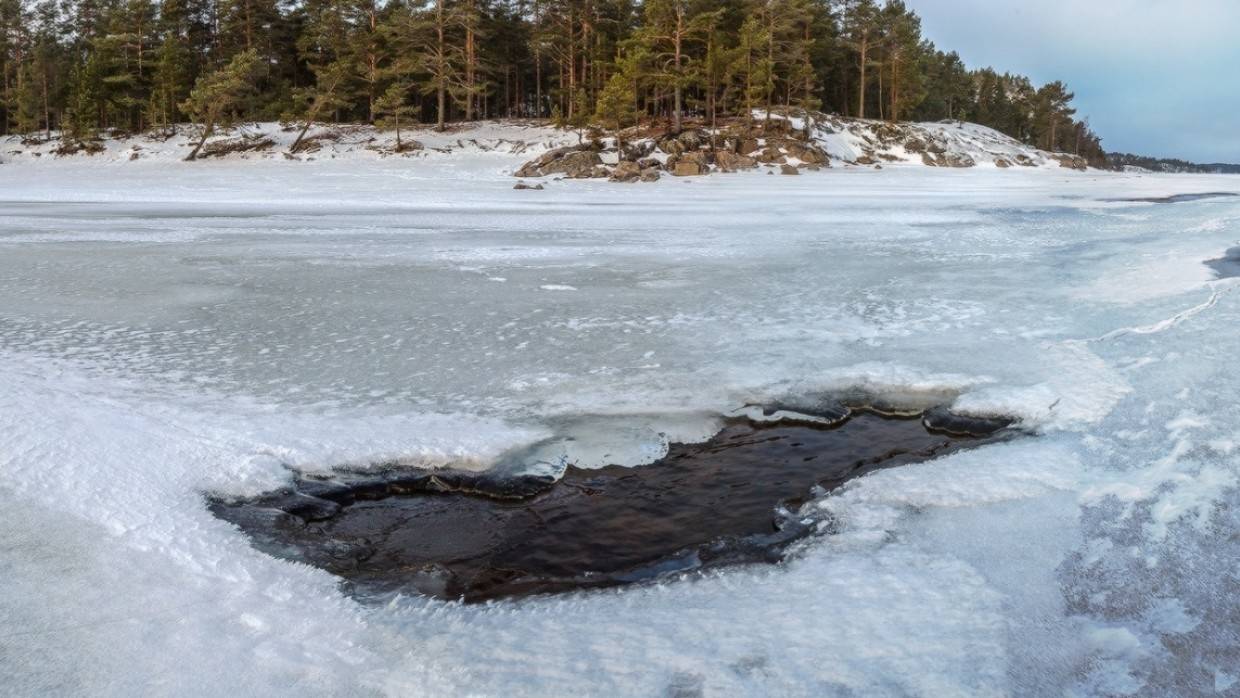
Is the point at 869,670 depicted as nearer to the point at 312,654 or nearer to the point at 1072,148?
the point at 312,654

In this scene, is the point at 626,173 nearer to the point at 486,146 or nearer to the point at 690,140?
the point at 690,140

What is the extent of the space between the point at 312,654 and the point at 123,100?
5747 cm

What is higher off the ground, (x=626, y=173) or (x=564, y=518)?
(x=626, y=173)

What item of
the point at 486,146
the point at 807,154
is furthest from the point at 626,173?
the point at 486,146

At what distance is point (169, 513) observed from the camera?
10.4ft

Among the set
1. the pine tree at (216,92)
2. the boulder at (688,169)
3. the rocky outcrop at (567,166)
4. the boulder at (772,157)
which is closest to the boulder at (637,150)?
the rocky outcrop at (567,166)

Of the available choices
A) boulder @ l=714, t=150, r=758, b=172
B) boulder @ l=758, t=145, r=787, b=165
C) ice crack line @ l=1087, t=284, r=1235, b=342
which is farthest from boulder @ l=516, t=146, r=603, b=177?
ice crack line @ l=1087, t=284, r=1235, b=342

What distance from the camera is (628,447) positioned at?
4.15 m

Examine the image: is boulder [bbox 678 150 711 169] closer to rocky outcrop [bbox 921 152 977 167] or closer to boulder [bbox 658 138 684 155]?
boulder [bbox 658 138 684 155]

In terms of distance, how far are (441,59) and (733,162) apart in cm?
1832

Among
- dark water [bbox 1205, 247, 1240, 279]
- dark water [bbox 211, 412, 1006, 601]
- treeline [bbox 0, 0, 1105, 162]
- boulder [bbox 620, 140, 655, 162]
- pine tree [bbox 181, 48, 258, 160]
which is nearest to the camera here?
dark water [bbox 211, 412, 1006, 601]

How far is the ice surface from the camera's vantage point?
2.27 metres

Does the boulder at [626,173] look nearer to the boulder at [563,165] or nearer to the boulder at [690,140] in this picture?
the boulder at [563,165]

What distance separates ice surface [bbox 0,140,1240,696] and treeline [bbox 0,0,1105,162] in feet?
102
